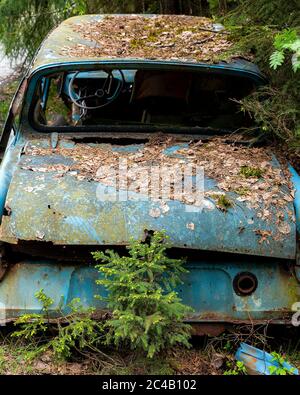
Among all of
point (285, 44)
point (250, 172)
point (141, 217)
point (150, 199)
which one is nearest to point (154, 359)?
point (141, 217)

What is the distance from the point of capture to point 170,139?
4641 mm

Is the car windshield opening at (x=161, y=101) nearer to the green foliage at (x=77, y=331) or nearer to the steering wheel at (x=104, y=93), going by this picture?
the steering wheel at (x=104, y=93)

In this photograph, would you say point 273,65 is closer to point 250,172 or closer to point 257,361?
point 250,172

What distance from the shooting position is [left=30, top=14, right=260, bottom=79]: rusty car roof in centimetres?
476

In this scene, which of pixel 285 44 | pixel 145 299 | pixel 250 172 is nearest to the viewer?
pixel 145 299

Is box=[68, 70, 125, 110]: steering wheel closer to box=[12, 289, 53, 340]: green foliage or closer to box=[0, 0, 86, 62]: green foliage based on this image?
box=[12, 289, 53, 340]: green foliage

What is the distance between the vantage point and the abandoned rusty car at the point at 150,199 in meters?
3.71

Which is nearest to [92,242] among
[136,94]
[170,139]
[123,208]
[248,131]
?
[123,208]

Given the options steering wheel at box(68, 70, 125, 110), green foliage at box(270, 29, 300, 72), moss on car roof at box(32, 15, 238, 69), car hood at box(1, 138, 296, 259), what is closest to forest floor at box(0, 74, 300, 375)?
car hood at box(1, 138, 296, 259)

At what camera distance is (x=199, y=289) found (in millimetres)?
3848

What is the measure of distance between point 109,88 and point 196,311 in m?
2.39

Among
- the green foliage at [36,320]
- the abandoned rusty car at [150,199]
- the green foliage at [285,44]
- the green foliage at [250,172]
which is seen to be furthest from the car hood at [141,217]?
the green foliage at [285,44]

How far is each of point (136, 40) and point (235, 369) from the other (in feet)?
9.15
